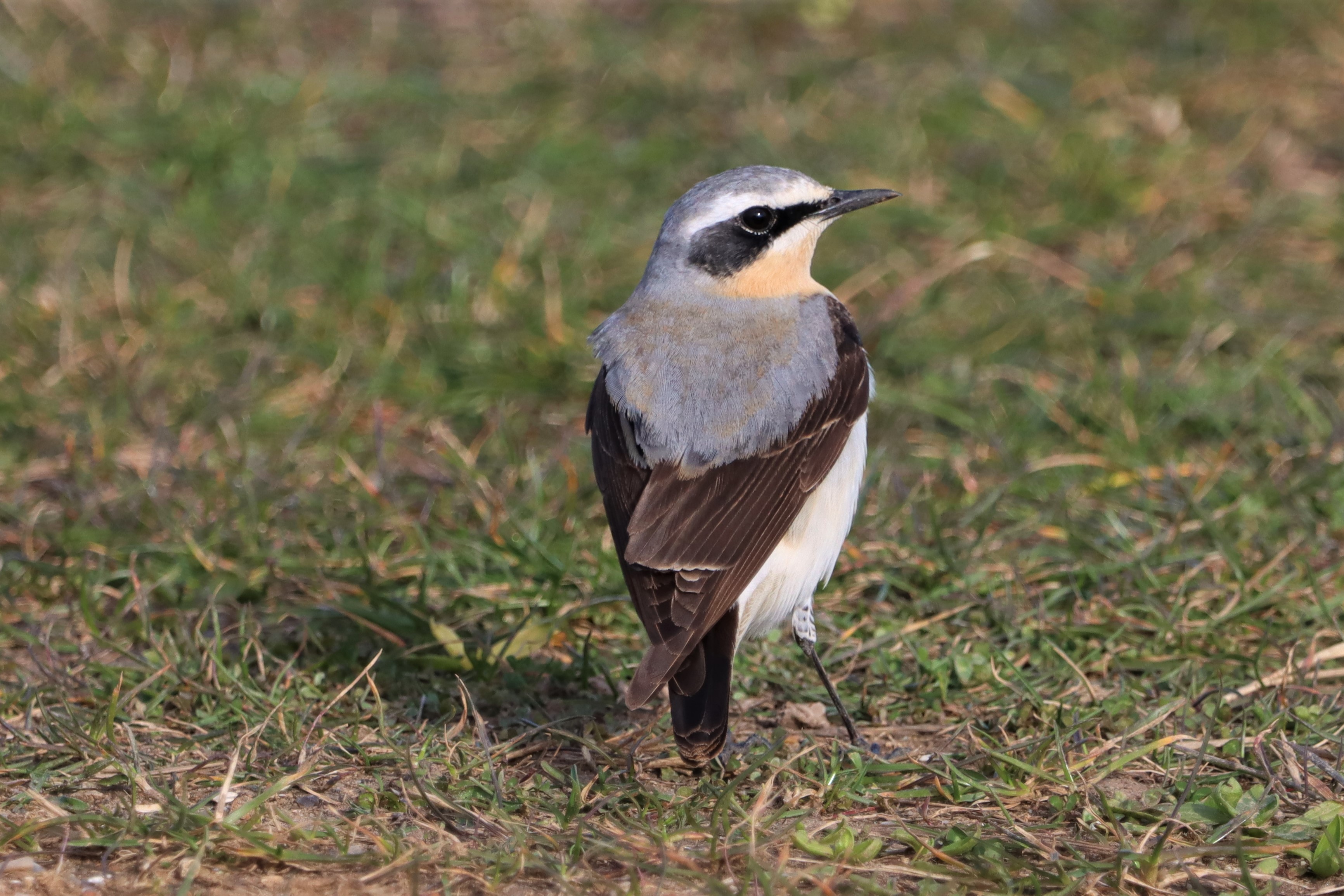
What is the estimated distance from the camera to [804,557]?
5125 millimetres

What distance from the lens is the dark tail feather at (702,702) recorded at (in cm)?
451

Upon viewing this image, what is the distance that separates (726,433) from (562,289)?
342 centimetres

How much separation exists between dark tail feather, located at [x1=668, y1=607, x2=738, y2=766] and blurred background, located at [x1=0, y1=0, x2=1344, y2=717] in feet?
2.63

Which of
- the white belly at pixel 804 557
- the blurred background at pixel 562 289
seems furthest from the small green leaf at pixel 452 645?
the white belly at pixel 804 557

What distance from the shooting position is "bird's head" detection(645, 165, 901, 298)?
5.39 metres

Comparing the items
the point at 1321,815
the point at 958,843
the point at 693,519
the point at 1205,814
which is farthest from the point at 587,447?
the point at 1321,815

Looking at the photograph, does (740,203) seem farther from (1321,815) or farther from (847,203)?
(1321,815)

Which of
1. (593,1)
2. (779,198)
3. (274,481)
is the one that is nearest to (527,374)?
(274,481)

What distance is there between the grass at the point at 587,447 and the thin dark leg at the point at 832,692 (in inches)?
7.0

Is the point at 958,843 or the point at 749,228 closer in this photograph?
the point at 958,843

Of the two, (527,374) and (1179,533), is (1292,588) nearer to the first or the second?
(1179,533)

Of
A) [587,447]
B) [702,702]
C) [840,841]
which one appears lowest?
[587,447]

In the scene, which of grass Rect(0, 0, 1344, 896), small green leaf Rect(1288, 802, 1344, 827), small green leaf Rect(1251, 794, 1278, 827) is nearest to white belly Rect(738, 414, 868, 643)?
grass Rect(0, 0, 1344, 896)

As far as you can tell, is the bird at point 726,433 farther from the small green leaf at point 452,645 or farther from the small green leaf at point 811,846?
the small green leaf at point 452,645
